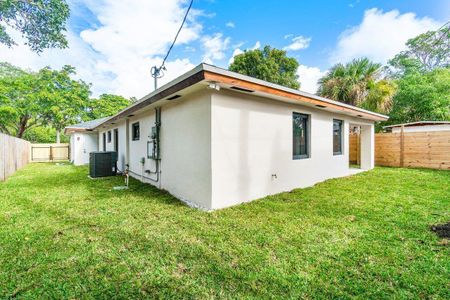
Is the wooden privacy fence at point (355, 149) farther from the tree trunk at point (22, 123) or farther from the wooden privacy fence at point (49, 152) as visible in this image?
the tree trunk at point (22, 123)

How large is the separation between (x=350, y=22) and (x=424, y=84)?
790 cm

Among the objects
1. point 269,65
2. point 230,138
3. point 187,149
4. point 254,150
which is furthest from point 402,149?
point 269,65

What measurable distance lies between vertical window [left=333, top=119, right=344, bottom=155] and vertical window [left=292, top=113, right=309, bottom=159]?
179 cm

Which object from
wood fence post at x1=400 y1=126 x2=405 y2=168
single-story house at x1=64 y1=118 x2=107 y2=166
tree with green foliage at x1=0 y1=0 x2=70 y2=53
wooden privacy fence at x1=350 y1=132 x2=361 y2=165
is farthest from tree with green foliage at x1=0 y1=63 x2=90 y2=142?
wood fence post at x1=400 y1=126 x2=405 y2=168

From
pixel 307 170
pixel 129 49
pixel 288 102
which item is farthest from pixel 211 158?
pixel 129 49

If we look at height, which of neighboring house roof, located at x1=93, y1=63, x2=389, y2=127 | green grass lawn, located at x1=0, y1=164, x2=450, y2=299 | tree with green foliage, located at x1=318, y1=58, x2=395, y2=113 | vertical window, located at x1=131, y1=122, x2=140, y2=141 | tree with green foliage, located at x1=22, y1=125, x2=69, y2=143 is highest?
tree with green foliage, located at x1=318, y1=58, x2=395, y2=113

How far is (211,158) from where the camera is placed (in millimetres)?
3928

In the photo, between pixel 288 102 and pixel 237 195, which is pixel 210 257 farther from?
pixel 288 102

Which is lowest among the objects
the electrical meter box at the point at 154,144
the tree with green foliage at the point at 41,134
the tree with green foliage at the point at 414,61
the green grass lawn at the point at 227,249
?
the green grass lawn at the point at 227,249

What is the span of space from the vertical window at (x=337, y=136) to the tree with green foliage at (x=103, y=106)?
22.5 meters

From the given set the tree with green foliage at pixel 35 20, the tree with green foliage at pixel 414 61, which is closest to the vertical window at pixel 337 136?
the tree with green foliage at pixel 35 20

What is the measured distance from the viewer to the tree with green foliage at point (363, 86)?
10.6 metres

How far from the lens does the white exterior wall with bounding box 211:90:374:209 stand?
405 cm

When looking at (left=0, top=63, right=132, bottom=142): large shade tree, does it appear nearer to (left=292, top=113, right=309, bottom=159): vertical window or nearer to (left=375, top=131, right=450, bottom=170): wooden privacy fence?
(left=292, top=113, right=309, bottom=159): vertical window
